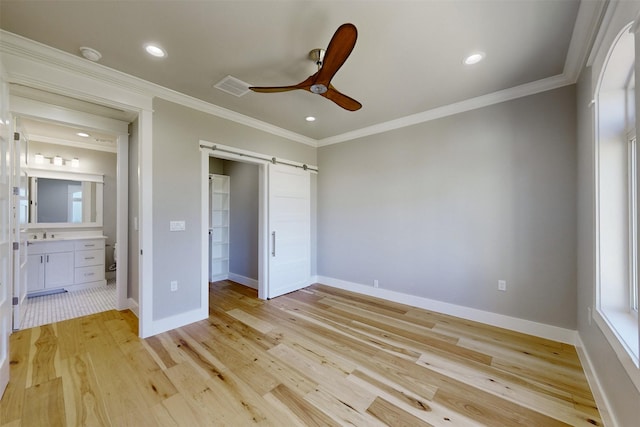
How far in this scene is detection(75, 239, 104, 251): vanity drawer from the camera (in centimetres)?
434

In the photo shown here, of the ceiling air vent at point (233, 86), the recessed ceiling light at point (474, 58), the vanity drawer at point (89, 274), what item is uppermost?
the recessed ceiling light at point (474, 58)

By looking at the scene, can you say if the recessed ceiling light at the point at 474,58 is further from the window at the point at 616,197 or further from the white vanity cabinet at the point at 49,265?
the white vanity cabinet at the point at 49,265

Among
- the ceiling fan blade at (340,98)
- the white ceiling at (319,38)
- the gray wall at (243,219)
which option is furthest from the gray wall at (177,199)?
the ceiling fan blade at (340,98)

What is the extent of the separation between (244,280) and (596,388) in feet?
14.9

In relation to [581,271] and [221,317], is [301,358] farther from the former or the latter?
[581,271]

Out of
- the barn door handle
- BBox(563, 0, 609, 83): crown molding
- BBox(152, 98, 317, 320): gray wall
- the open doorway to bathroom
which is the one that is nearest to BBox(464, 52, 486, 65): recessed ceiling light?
BBox(563, 0, 609, 83): crown molding

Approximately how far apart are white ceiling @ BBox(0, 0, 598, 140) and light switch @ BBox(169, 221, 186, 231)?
5.02 ft

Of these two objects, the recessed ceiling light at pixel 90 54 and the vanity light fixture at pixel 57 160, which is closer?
the recessed ceiling light at pixel 90 54

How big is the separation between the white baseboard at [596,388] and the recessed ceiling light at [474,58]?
2.72 meters

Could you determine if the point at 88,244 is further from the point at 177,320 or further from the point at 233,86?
the point at 233,86

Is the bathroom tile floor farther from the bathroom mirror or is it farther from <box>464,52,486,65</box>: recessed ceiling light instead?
<box>464,52,486,65</box>: recessed ceiling light

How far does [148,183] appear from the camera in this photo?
2734 millimetres

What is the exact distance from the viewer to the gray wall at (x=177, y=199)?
282 centimetres

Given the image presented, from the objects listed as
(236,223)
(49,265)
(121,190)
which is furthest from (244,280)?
(49,265)
